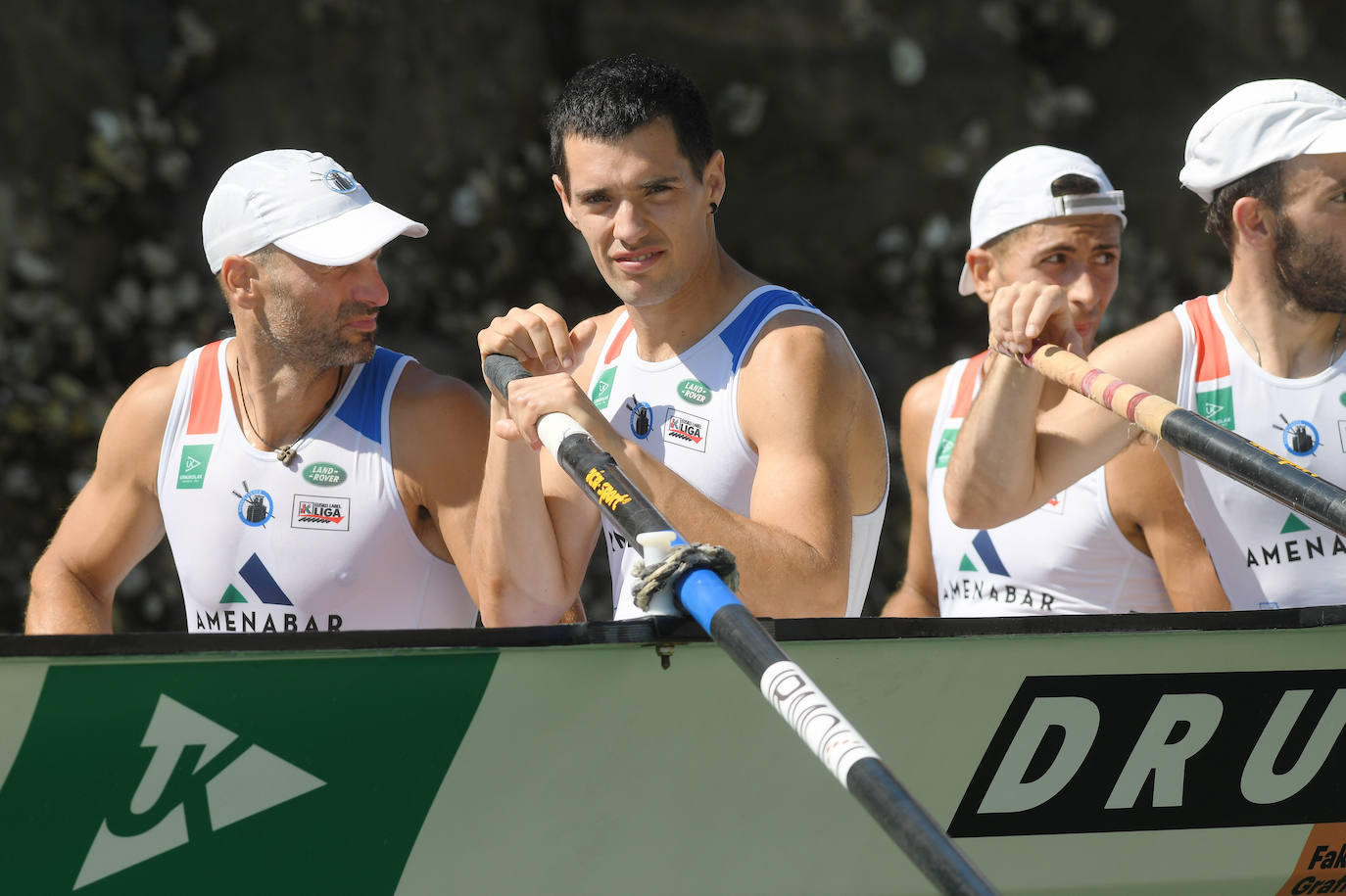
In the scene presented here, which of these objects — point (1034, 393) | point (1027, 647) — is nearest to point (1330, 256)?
point (1034, 393)

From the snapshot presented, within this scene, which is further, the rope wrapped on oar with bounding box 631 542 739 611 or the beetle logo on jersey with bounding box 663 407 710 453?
the beetle logo on jersey with bounding box 663 407 710 453

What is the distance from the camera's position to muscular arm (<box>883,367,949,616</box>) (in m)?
4.30

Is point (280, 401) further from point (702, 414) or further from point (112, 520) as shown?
point (702, 414)

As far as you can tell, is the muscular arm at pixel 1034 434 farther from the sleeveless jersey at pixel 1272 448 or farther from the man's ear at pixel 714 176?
the man's ear at pixel 714 176

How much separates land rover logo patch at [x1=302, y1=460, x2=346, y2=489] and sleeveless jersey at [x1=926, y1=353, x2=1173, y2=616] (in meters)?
1.45

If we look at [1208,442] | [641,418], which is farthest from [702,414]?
[1208,442]

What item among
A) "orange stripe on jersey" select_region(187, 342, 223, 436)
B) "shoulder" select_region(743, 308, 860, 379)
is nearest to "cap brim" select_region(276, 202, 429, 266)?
"orange stripe on jersey" select_region(187, 342, 223, 436)

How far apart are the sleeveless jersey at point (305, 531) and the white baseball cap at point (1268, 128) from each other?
192 cm

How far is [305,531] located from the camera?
3305 millimetres

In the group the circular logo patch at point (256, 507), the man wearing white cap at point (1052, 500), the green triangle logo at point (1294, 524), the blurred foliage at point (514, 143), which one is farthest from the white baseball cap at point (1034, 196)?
the blurred foliage at point (514, 143)

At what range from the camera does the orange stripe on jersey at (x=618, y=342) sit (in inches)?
129

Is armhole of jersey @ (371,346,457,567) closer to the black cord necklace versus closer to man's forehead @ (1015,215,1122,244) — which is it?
the black cord necklace

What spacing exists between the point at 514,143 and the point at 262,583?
4513 millimetres

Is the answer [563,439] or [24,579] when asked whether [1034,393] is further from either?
[24,579]
